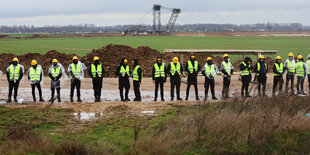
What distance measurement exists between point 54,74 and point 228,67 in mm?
7090

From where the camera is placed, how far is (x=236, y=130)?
37.3 ft

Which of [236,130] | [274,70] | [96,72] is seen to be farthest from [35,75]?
[274,70]

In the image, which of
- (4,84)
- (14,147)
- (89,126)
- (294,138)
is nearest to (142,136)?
(89,126)

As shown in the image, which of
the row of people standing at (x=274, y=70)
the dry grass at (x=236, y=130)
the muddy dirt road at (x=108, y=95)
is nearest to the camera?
the dry grass at (x=236, y=130)

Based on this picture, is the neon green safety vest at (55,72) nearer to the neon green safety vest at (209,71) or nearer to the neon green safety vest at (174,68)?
the neon green safety vest at (174,68)

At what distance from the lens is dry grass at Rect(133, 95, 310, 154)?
1062 cm

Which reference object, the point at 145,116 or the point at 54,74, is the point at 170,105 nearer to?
the point at 145,116

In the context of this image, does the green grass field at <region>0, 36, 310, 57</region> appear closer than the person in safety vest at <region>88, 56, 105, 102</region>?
No

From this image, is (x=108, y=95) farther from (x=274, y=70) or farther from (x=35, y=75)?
(x=274, y=70)

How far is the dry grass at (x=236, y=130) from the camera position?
34.9 ft

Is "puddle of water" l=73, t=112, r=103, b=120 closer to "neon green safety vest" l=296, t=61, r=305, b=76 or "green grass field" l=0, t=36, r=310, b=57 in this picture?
"neon green safety vest" l=296, t=61, r=305, b=76

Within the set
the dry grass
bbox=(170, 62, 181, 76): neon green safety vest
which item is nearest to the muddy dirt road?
the dry grass

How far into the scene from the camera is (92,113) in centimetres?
1417

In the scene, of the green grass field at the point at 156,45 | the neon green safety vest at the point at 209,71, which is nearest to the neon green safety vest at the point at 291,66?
the neon green safety vest at the point at 209,71
